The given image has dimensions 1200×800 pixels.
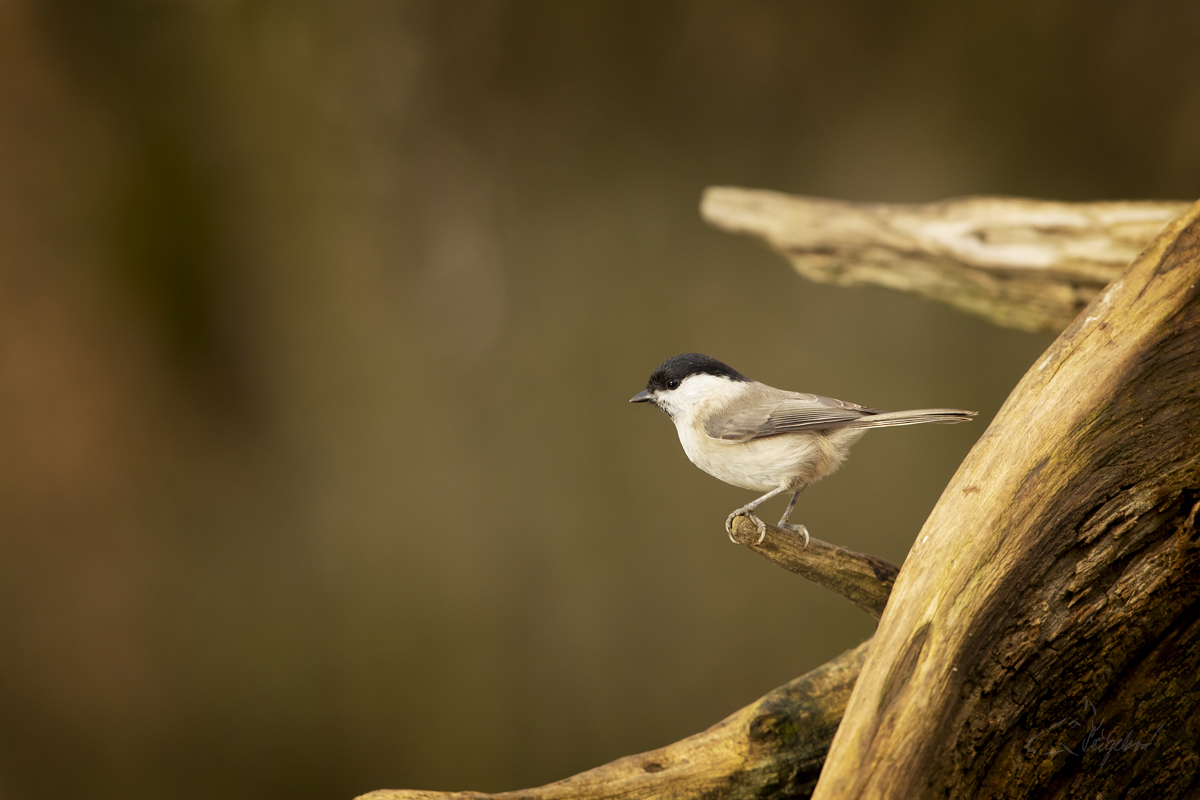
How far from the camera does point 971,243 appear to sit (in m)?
2.00

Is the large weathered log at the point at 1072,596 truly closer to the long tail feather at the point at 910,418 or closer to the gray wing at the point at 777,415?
the long tail feather at the point at 910,418

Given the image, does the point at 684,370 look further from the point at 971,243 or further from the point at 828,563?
the point at 971,243

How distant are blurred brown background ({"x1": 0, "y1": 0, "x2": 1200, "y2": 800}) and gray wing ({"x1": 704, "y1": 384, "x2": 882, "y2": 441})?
139cm

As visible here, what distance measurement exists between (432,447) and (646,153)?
1381mm

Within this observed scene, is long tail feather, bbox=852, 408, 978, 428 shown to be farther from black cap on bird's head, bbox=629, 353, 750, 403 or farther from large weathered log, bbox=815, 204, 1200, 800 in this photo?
black cap on bird's head, bbox=629, 353, 750, 403

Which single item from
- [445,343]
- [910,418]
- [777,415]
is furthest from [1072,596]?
[445,343]

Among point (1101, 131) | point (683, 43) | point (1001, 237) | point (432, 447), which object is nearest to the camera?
point (1001, 237)

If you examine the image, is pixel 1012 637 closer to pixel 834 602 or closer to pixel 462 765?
pixel 834 602

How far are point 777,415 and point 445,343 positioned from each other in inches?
68.1

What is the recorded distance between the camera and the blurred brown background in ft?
7.69

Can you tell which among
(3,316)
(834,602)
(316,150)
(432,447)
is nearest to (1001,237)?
(834,602)

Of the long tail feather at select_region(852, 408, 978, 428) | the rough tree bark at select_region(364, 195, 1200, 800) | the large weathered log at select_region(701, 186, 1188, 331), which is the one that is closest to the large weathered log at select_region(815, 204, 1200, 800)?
the rough tree bark at select_region(364, 195, 1200, 800)

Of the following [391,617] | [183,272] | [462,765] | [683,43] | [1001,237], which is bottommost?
[462,765]

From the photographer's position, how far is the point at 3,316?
88.7 inches
